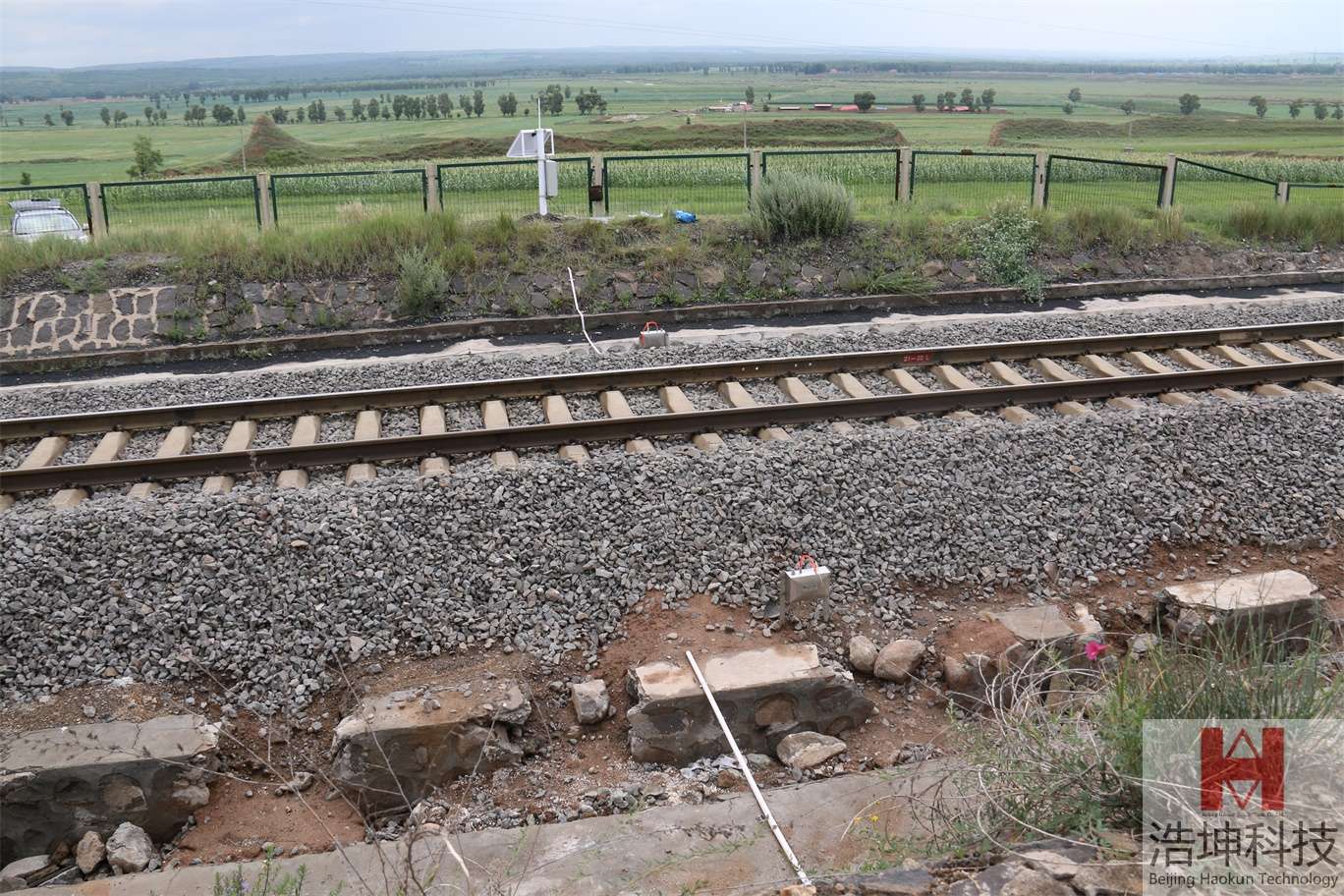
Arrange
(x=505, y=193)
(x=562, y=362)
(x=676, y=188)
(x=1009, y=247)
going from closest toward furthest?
Result: (x=562, y=362) → (x=1009, y=247) → (x=505, y=193) → (x=676, y=188)

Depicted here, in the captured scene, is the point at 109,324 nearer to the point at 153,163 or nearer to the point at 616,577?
the point at 616,577

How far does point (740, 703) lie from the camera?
293 inches

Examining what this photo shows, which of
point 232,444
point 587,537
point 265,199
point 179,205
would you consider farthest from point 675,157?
point 587,537

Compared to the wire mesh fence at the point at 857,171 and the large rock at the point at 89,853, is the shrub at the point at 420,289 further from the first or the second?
the large rock at the point at 89,853

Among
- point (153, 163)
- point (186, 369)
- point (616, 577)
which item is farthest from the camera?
point (153, 163)

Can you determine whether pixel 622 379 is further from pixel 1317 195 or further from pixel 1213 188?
pixel 1317 195

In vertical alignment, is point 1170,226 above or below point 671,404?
above

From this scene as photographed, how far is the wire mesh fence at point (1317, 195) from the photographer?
890 inches

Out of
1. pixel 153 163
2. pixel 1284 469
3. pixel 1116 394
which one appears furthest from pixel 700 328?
pixel 153 163

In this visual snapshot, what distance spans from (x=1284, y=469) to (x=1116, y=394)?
212 cm

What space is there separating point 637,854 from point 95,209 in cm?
1660

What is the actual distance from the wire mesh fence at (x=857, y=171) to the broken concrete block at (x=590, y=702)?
14.4 metres

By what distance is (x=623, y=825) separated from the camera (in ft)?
21.4

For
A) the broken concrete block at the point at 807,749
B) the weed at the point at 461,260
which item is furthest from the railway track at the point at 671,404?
the weed at the point at 461,260
